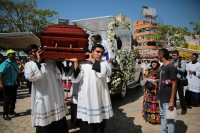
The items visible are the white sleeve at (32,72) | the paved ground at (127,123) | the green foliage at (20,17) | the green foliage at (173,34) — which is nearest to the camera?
the white sleeve at (32,72)

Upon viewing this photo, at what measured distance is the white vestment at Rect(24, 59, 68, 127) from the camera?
8.33 feet

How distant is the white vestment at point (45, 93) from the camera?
254 cm

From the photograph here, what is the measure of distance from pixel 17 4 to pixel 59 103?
17.7 m

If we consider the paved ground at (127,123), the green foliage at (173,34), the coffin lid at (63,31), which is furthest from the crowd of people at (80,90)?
the green foliage at (173,34)

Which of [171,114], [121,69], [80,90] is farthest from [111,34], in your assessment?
[171,114]

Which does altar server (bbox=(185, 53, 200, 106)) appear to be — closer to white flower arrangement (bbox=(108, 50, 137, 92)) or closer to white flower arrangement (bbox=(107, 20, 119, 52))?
white flower arrangement (bbox=(108, 50, 137, 92))

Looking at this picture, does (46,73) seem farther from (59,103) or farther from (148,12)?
(148,12)

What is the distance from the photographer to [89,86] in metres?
2.65

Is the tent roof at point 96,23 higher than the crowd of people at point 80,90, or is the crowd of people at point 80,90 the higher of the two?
the tent roof at point 96,23

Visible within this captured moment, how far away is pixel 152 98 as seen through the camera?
446 centimetres

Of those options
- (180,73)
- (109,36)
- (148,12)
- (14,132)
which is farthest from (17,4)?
(148,12)

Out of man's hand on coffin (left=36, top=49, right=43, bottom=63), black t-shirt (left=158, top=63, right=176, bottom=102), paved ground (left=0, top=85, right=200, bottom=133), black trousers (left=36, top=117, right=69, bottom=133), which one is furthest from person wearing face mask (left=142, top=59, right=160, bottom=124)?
man's hand on coffin (left=36, top=49, right=43, bottom=63)

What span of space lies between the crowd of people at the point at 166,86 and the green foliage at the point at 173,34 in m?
27.6

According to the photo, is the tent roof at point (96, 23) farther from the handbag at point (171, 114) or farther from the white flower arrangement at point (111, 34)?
the handbag at point (171, 114)
